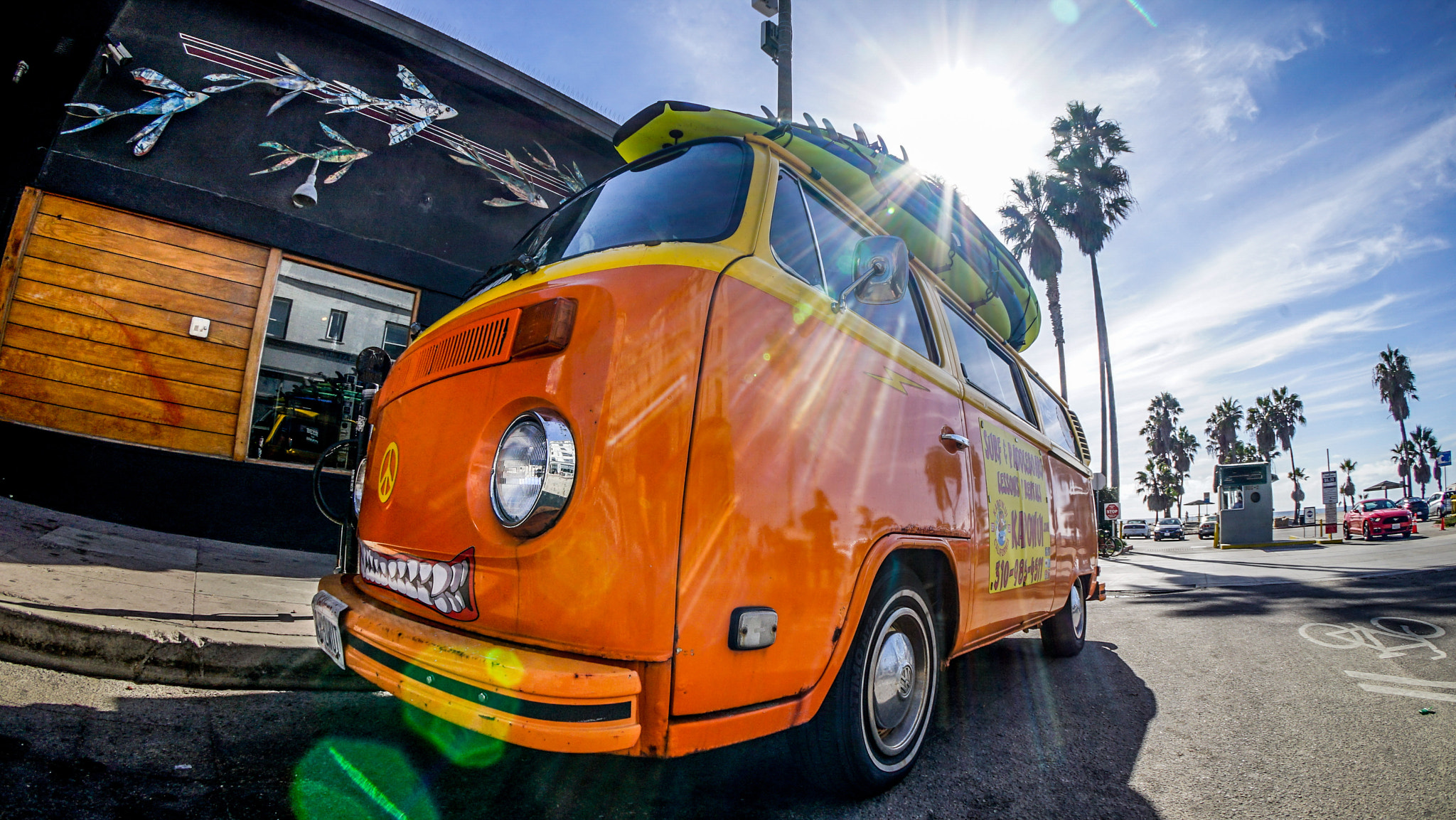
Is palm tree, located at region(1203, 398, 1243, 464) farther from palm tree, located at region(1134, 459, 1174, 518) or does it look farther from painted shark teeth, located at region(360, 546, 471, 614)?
painted shark teeth, located at region(360, 546, 471, 614)

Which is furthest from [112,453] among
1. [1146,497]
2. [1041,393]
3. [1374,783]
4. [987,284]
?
[1146,497]

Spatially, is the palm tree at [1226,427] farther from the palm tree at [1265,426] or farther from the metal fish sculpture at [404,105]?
the metal fish sculpture at [404,105]

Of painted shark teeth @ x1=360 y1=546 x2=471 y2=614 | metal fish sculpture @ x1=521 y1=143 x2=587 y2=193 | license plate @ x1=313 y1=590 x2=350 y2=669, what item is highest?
metal fish sculpture @ x1=521 y1=143 x2=587 y2=193

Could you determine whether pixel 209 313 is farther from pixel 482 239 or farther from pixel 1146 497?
pixel 1146 497

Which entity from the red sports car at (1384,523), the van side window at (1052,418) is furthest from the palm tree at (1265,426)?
the van side window at (1052,418)

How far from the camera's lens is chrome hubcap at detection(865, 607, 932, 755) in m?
1.99

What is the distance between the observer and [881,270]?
6.31 ft

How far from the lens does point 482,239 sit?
24.9 ft

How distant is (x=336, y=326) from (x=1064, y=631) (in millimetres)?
7322

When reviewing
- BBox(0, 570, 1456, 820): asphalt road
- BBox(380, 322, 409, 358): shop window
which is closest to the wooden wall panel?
BBox(380, 322, 409, 358): shop window

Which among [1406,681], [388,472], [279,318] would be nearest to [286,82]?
[279,318]

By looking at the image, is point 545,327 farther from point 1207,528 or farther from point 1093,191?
point 1207,528

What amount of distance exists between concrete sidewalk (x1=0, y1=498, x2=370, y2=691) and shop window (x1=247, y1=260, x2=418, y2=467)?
5.93 feet

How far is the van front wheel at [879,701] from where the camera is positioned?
182 centimetres
